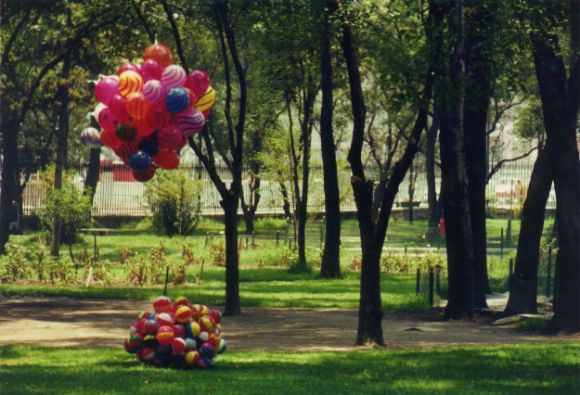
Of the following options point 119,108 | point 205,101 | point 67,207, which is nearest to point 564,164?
point 205,101

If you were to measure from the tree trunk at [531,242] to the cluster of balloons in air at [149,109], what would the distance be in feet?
26.3

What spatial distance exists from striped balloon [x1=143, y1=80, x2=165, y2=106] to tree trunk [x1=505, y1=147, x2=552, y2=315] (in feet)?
28.8

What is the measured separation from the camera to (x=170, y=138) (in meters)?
15.8

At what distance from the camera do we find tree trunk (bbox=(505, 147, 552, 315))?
21.8 meters

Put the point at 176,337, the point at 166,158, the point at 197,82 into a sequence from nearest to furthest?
the point at 176,337, the point at 197,82, the point at 166,158

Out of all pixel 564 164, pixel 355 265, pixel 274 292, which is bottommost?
pixel 274 292

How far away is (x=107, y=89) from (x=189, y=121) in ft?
3.95

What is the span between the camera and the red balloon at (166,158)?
1608 cm

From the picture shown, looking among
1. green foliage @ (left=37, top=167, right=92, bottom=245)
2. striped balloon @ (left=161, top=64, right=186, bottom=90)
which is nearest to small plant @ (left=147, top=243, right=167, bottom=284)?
green foliage @ (left=37, top=167, right=92, bottom=245)

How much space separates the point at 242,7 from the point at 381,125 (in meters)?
33.8

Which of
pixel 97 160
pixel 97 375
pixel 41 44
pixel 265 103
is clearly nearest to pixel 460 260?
pixel 97 375

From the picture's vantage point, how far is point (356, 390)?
1104 centimetres

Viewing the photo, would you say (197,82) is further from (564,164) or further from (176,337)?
(564,164)

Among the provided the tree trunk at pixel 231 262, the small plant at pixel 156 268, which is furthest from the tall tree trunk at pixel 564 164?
the small plant at pixel 156 268
